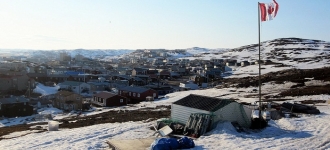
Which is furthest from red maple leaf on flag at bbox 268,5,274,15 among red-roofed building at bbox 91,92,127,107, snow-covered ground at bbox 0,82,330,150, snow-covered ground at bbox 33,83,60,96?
snow-covered ground at bbox 33,83,60,96

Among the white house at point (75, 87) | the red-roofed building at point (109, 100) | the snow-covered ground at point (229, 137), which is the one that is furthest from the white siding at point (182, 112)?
the white house at point (75, 87)

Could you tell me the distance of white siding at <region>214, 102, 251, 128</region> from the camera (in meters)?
18.8

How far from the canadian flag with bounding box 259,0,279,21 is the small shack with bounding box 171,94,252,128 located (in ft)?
18.4

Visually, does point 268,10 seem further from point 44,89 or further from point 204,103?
point 44,89

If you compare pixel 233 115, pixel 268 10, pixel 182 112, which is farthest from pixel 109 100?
pixel 268 10

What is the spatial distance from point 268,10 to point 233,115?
6806mm

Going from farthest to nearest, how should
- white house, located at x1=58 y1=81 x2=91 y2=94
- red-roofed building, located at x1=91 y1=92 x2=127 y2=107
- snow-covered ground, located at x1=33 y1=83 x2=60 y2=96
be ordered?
white house, located at x1=58 y1=81 x2=91 y2=94, snow-covered ground, located at x1=33 y1=83 x2=60 y2=96, red-roofed building, located at x1=91 y1=92 x2=127 y2=107

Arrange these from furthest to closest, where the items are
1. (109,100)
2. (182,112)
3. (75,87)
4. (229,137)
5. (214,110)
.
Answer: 1. (75,87)
2. (109,100)
3. (182,112)
4. (214,110)
5. (229,137)

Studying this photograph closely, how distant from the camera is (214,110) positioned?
60.6 ft

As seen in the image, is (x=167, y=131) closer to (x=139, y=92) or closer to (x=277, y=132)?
(x=277, y=132)

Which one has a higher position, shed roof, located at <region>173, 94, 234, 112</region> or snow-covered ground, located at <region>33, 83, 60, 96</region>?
shed roof, located at <region>173, 94, 234, 112</region>

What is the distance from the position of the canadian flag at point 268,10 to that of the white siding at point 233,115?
5.69 m

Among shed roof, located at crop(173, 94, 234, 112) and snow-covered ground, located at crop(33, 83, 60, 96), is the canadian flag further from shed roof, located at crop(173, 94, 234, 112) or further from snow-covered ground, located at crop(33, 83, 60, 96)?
snow-covered ground, located at crop(33, 83, 60, 96)

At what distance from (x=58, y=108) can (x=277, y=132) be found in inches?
1510
